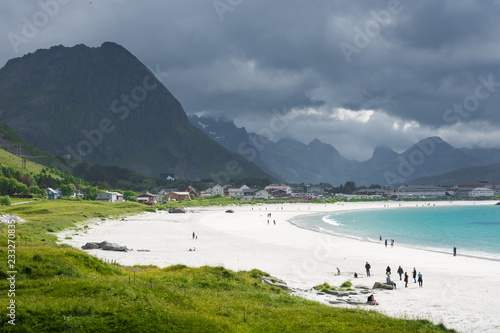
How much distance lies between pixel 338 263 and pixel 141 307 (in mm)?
35896

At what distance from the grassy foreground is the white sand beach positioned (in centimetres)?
664

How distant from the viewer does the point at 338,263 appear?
4722 centimetres

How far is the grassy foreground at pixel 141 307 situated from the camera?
577 inches

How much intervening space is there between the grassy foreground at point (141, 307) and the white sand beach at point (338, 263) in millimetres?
6644

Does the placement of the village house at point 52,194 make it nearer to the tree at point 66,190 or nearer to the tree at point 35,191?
the tree at point 66,190

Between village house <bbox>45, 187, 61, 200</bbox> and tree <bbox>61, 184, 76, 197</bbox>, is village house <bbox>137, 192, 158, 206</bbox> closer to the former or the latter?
tree <bbox>61, 184, 76, 197</bbox>

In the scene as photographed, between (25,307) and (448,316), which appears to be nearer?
(25,307)

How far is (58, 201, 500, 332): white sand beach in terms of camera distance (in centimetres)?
2781

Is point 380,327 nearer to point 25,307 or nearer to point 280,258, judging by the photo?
point 25,307

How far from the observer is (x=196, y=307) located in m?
18.2

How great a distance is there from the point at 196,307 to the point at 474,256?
173 feet

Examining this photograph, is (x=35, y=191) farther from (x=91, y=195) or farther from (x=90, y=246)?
(x=90, y=246)

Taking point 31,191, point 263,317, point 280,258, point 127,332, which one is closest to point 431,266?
point 280,258

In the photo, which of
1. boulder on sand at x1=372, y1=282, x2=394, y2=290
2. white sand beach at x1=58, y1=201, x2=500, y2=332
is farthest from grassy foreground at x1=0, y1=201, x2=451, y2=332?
boulder on sand at x1=372, y1=282, x2=394, y2=290
